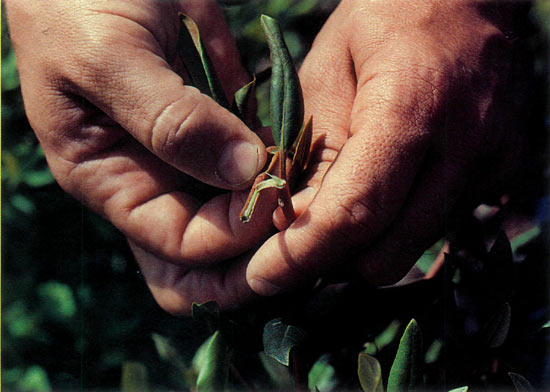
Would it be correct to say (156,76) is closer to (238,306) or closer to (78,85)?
(78,85)

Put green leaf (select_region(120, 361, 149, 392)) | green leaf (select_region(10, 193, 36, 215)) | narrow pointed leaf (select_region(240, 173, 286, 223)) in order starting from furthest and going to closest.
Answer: green leaf (select_region(10, 193, 36, 215)) → green leaf (select_region(120, 361, 149, 392)) → narrow pointed leaf (select_region(240, 173, 286, 223))

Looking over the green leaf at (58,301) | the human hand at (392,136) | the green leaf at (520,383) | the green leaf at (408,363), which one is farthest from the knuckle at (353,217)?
the green leaf at (58,301)

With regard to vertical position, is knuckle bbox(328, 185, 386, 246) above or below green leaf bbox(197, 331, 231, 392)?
above

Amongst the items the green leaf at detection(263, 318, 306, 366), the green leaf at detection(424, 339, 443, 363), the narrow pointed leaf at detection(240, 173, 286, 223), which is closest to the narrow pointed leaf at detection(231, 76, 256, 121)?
the narrow pointed leaf at detection(240, 173, 286, 223)

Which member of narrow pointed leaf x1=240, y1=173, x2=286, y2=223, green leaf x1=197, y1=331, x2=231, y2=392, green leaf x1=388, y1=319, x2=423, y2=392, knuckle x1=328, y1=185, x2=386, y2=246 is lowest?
green leaf x1=197, y1=331, x2=231, y2=392

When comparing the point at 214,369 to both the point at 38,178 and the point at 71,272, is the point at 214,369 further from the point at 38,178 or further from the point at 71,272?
the point at 38,178

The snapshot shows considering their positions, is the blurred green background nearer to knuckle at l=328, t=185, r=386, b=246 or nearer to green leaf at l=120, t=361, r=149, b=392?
green leaf at l=120, t=361, r=149, b=392

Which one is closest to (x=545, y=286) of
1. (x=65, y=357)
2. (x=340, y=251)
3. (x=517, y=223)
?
(x=517, y=223)
